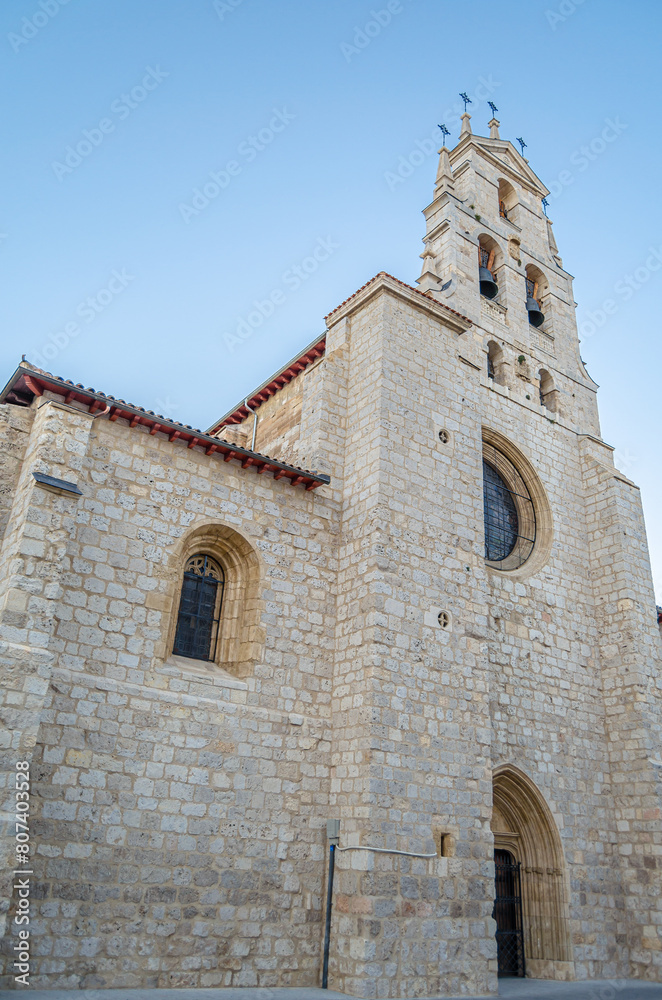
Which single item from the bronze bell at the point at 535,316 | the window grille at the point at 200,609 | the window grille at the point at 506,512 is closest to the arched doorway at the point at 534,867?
the window grille at the point at 506,512

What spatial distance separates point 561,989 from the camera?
975cm

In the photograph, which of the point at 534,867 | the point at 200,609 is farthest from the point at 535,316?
the point at 534,867

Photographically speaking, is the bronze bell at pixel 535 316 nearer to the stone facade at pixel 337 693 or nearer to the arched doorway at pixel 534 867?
the stone facade at pixel 337 693

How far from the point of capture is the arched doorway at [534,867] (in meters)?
10.8

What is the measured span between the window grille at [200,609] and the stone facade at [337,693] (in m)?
0.21

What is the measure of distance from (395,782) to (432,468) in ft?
15.2

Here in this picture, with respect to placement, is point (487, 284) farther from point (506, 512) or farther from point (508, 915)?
point (508, 915)

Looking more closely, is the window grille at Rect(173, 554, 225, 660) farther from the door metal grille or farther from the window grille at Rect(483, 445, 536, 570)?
the door metal grille

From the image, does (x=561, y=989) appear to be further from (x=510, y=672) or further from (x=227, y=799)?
(x=227, y=799)

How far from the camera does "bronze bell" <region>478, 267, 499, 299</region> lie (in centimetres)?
1567

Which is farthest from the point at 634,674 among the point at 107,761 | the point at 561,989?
the point at 107,761

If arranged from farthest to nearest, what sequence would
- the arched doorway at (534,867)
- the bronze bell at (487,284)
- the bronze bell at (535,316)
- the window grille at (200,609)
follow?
the bronze bell at (535,316)
the bronze bell at (487,284)
the arched doorway at (534,867)
the window grille at (200,609)

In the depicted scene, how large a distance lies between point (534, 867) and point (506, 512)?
236 inches

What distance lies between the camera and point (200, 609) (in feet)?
32.5
